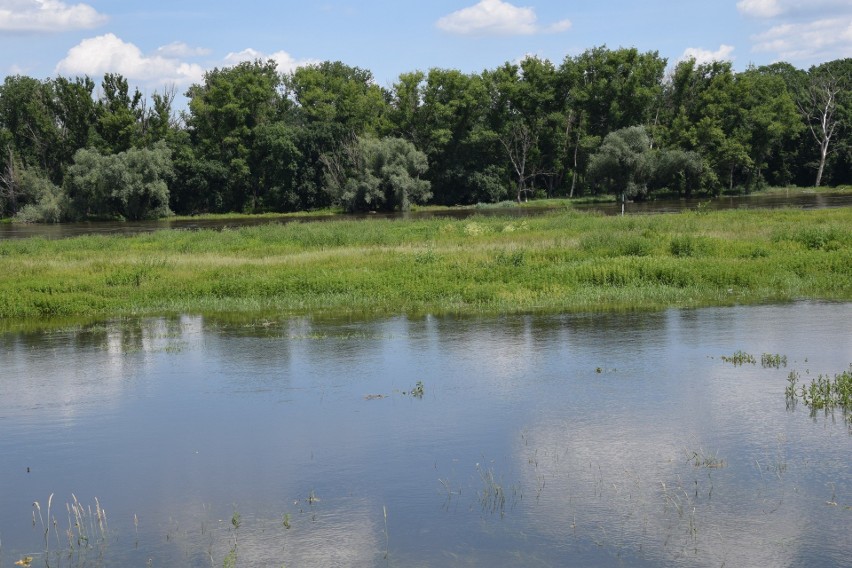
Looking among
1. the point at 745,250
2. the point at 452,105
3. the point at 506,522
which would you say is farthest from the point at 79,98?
the point at 506,522

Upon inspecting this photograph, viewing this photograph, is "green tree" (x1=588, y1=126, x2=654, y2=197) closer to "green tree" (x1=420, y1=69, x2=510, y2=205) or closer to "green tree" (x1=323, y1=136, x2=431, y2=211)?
"green tree" (x1=420, y1=69, x2=510, y2=205)

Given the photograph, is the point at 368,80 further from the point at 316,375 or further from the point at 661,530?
the point at 661,530

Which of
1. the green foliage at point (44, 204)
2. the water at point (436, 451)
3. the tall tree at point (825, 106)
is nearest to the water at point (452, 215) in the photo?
the green foliage at point (44, 204)

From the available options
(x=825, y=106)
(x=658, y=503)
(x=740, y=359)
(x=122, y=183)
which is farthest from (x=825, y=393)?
(x=825, y=106)

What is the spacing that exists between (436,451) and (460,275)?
17.3m

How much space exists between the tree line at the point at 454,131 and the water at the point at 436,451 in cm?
6929

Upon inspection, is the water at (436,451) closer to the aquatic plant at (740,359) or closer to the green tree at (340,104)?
the aquatic plant at (740,359)

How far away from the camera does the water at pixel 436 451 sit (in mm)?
10547

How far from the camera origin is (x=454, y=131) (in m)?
98.5

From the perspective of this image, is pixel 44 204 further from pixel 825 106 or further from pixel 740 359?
pixel 740 359

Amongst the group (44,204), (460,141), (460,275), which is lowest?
(460,275)

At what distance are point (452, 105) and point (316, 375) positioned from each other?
80847 millimetres

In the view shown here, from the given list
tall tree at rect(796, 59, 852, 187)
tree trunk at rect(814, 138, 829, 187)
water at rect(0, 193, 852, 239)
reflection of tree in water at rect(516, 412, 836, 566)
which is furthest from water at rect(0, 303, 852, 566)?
tall tree at rect(796, 59, 852, 187)

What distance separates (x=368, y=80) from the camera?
425 feet
